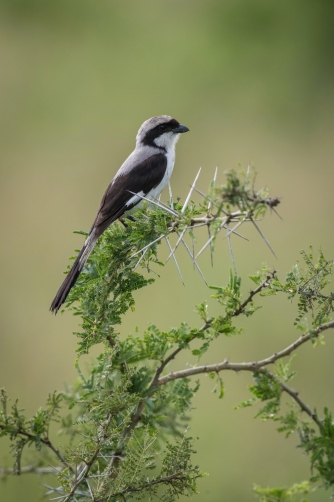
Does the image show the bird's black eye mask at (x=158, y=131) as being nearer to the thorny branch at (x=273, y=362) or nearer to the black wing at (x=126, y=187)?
the black wing at (x=126, y=187)

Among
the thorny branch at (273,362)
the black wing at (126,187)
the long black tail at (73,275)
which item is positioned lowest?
the thorny branch at (273,362)

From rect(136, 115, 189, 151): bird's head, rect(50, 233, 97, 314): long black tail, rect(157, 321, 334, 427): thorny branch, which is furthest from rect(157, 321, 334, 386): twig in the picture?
rect(136, 115, 189, 151): bird's head

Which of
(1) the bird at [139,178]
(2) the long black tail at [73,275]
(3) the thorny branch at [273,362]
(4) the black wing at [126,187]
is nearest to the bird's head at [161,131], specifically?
(1) the bird at [139,178]

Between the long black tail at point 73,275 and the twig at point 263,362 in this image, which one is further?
the long black tail at point 73,275

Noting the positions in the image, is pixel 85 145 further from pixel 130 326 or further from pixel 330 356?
pixel 330 356

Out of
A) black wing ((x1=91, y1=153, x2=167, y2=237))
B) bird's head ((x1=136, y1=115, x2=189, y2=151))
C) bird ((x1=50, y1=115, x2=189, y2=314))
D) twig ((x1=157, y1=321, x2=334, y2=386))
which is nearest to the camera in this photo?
twig ((x1=157, y1=321, x2=334, y2=386))

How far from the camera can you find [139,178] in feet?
11.2

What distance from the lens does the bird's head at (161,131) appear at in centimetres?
396

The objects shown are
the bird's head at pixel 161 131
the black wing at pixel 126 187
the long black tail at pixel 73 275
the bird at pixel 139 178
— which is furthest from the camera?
the bird's head at pixel 161 131

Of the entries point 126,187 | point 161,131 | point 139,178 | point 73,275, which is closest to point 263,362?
point 73,275

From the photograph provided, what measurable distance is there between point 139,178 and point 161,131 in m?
0.71

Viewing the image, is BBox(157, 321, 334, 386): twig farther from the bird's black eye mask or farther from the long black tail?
the bird's black eye mask

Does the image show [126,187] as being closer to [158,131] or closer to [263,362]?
[158,131]

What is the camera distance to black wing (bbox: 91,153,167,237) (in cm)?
288
